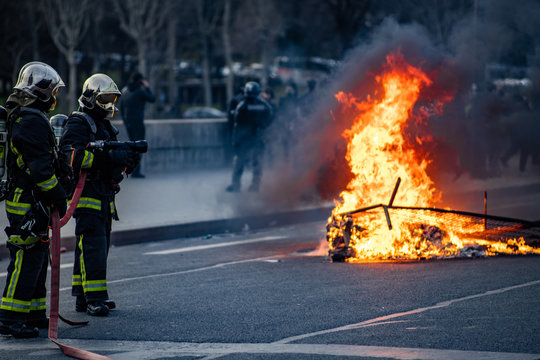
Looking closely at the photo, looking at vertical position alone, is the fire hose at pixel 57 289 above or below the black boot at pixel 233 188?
above

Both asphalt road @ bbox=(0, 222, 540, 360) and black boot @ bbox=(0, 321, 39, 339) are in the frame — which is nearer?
asphalt road @ bbox=(0, 222, 540, 360)

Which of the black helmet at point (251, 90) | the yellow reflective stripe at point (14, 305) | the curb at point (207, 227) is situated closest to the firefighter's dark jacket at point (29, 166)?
the yellow reflective stripe at point (14, 305)

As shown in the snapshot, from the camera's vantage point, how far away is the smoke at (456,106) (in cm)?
1173

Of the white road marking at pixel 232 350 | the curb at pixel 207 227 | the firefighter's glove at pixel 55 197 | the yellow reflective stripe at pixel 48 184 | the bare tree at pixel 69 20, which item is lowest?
the curb at pixel 207 227

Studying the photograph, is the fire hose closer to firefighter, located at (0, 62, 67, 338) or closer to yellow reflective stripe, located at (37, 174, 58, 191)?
firefighter, located at (0, 62, 67, 338)

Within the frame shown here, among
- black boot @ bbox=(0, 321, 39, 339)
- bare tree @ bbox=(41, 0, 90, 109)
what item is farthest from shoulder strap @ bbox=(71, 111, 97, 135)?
bare tree @ bbox=(41, 0, 90, 109)

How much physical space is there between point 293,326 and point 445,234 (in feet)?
10.6

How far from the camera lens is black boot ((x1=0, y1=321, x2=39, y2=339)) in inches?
237

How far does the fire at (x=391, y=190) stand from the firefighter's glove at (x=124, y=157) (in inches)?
113

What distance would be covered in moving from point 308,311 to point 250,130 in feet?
30.9

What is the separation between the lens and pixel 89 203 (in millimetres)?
6711

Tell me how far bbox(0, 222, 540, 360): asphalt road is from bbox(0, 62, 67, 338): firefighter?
290mm

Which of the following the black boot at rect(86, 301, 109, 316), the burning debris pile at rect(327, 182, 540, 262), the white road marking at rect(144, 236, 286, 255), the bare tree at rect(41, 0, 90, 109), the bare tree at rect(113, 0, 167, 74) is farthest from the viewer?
the bare tree at rect(113, 0, 167, 74)

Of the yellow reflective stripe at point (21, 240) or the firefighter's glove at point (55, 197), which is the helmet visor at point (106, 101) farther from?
the yellow reflective stripe at point (21, 240)
